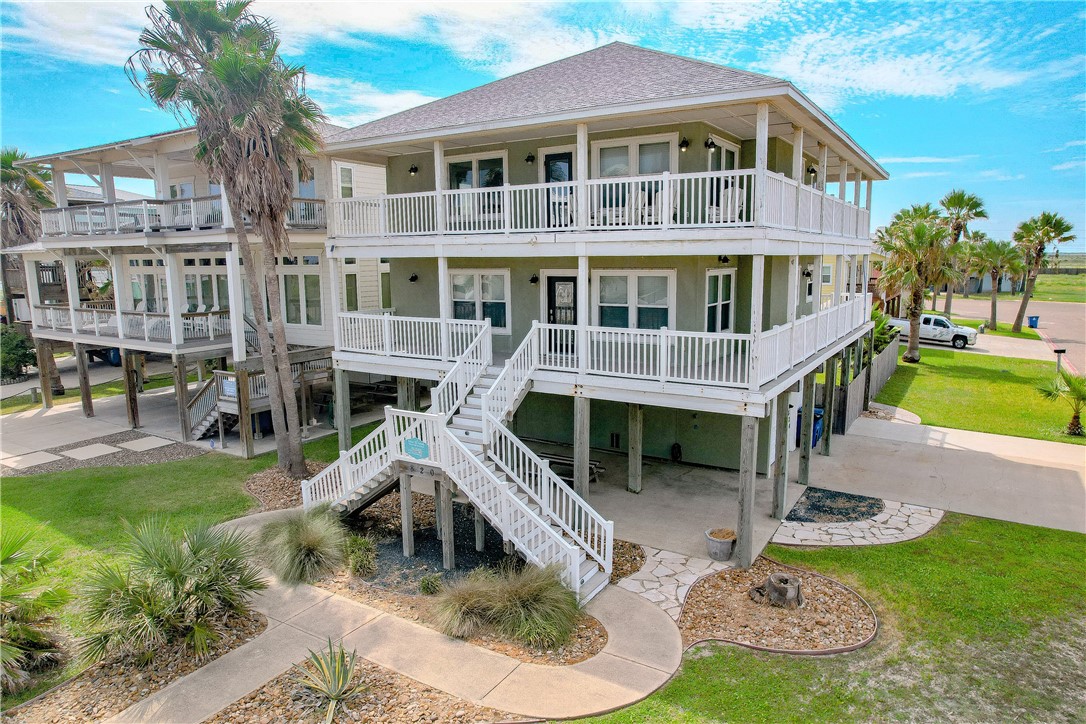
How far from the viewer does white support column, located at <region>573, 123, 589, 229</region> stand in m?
11.9

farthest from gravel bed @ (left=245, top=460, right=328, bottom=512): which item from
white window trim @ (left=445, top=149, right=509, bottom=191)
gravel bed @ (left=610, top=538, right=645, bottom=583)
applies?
white window trim @ (left=445, top=149, right=509, bottom=191)

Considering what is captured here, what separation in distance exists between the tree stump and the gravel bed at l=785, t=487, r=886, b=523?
3396 mm

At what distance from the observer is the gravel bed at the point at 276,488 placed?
14223 mm

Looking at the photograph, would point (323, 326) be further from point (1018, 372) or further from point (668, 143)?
point (1018, 372)

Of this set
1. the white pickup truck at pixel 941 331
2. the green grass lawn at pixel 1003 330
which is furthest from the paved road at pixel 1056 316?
the white pickup truck at pixel 941 331

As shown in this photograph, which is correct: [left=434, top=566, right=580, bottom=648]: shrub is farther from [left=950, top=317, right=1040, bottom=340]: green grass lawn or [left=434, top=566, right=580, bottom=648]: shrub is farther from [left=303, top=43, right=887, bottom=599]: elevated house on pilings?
[left=950, top=317, right=1040, bottom=340]: green grass lawn

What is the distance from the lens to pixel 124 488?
49.9 feet

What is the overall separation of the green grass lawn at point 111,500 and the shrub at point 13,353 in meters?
17.1

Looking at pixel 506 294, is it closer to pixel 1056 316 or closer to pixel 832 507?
pixel 832 507

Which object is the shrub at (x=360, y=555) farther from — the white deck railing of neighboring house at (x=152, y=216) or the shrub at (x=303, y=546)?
the white deck railing of neighboring house at (x=152, y=216)

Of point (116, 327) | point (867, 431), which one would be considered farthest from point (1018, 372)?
point (116, 327)

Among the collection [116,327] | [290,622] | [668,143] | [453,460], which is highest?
[668,143]

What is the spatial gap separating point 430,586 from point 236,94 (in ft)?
34.2

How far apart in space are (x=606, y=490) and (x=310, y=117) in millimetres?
10363
